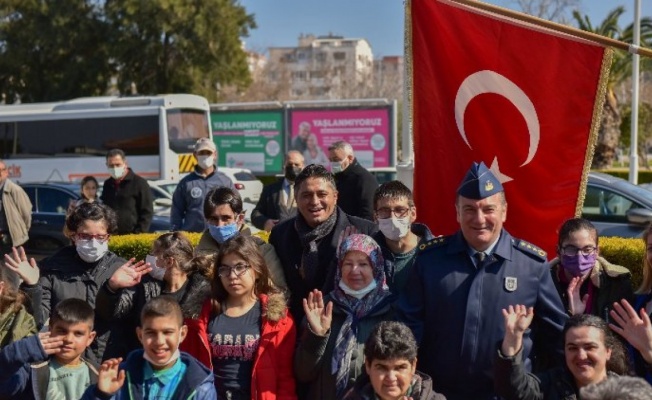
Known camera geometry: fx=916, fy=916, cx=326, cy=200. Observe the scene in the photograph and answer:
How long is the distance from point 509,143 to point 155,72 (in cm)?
3407

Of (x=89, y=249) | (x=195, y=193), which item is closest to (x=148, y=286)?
(x=89, y=249)

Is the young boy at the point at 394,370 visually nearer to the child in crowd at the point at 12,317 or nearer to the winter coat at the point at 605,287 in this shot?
the winter coat at the point at 605,287

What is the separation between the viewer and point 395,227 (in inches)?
196

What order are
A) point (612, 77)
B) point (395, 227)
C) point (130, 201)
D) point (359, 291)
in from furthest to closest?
point (612, 77) < point (130, 201) < point (395, 227) < point (359, 291)

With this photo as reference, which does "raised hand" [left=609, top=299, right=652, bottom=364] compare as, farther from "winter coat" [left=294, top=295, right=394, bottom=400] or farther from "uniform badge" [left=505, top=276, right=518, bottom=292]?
"winter coat" [left=294, top=295, right=394, bottom=400]

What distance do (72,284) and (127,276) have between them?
0.53 metres

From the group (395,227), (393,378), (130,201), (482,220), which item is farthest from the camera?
(130,201)

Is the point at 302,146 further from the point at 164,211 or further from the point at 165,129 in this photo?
the point at 164,211

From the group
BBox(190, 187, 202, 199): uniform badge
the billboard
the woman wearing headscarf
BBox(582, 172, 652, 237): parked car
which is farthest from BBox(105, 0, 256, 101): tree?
the woman wearing headscarf

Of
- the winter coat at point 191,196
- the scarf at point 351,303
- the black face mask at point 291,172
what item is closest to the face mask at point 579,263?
the scarf at point 351,303

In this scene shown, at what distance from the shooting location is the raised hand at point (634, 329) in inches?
159

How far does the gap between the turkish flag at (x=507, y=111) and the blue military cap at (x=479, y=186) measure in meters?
1.22

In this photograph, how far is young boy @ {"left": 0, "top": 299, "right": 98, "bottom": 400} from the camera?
4.44 m

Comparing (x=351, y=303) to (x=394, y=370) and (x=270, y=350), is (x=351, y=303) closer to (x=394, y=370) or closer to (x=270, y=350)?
(x=270, y=350)
